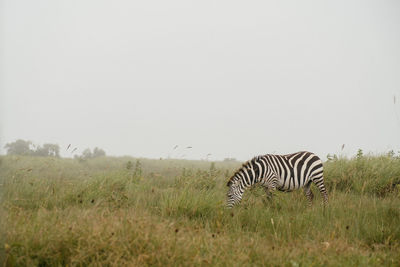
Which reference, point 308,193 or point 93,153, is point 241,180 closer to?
point 308,193

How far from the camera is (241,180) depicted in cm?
→ 722

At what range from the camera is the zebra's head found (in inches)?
273

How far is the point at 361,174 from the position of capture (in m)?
9.89

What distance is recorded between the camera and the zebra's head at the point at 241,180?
A: 6.94 m

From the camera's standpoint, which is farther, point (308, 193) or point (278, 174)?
point (308, 193)

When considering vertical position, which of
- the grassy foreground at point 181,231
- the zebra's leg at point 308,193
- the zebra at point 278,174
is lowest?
the grassy foreground at point 181,231

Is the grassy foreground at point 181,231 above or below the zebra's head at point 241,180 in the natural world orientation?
below

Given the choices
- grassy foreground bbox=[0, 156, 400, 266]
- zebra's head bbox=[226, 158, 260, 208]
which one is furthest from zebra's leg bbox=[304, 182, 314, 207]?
zebra's head bbox=[226, 158, 260, 208]

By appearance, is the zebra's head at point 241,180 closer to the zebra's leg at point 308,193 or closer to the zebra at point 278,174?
the zebra at point 278,174

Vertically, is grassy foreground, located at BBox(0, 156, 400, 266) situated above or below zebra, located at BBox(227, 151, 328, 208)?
below


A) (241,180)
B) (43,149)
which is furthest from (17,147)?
(241,180)

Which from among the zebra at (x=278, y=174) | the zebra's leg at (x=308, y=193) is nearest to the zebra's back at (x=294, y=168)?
the zebra at (x=278, y=174)

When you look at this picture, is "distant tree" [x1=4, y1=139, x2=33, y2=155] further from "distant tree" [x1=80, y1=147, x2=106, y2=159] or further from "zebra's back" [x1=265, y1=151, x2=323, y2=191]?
"zebra's back" [x1=265, y1=151, x2=323, y2=191]

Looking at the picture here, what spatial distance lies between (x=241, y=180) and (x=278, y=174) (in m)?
1.19
